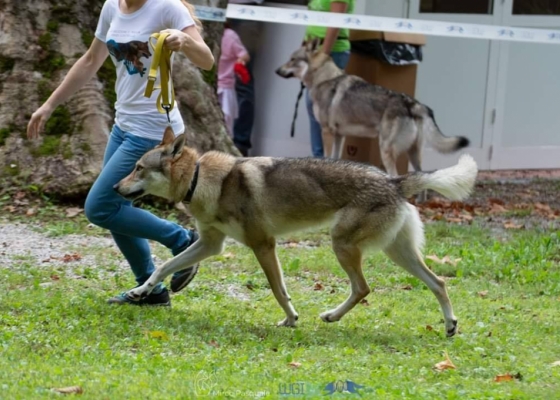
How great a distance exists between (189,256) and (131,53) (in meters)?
1.30

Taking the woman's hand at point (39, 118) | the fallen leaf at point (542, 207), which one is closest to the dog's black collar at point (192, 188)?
the woman's hand at point (39, 118)

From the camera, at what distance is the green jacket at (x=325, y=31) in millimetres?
11468

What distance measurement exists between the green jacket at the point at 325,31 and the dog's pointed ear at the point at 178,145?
5838mm

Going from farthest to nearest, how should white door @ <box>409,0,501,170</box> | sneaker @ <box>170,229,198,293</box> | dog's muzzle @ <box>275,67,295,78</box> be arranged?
white door @ <box>409,0,501,170</box> → dog's muzzle @ <box>275,67,295,78</box> → sneaker @ <box>170,229,198,293</box>

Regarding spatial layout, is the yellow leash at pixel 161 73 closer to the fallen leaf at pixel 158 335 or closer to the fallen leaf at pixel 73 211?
the fallen leaf at pixel 158 335

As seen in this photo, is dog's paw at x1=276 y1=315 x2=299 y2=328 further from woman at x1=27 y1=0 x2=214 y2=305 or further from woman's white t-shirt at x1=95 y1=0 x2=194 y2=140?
woman's white t-shirt at x1=95 y1=0 x2=194 y2=140

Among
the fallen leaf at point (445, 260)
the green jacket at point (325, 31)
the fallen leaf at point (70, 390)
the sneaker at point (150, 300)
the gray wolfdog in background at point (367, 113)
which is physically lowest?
the fallen leaf at point (445, 260)

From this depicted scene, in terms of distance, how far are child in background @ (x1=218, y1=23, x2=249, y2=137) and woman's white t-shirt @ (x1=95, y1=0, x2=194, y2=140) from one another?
23.0 feet

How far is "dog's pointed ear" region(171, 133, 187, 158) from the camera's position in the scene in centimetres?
580

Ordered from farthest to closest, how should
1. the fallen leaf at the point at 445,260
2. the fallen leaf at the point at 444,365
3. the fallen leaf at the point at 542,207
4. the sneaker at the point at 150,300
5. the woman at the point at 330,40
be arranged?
the woman at the point at 330,40 → the fallen leaf at the point at 542,207 → the fallen leaf at the point at 445,260 → the sneaker at the point at 150,300 → the fallen leaf at the point at 444,365

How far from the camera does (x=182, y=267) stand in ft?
20.2
